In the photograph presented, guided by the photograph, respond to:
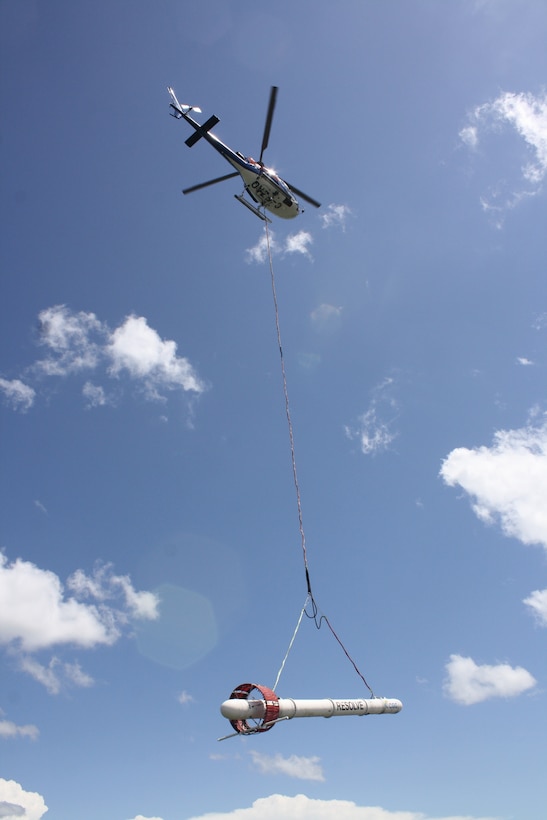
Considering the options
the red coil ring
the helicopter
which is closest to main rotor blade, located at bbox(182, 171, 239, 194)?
the helicopter

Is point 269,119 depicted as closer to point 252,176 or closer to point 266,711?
point 252,176

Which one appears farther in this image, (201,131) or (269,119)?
(201,131)

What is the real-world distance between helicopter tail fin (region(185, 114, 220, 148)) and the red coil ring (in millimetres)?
41211

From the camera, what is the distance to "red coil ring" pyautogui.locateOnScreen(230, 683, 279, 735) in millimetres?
19000

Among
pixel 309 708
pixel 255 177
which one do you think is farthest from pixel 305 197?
pixel 309 708

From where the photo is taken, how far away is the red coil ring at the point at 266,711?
748 inches

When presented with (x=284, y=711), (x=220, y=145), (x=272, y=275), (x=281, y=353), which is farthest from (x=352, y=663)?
(x=220, y=145)

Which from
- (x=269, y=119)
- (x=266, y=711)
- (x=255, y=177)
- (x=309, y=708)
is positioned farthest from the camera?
(x=255, y=177)

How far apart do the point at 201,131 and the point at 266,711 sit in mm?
43330

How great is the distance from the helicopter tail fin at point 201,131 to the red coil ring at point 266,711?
135 ft

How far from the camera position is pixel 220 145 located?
141ft

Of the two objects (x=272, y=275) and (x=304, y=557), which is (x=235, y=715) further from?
(x=272, y=275)

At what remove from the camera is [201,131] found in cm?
4256

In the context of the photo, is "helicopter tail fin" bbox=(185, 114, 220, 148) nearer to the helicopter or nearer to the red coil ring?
the helicopter
